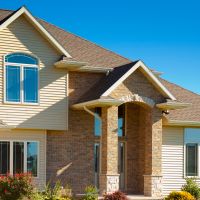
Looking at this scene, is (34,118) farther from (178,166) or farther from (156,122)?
(178,166)

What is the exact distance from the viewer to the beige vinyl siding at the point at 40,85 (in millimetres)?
26328

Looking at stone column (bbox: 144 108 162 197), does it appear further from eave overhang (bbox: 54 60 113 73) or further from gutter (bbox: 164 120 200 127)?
eave overhang (bbox: 54 60 113 73)

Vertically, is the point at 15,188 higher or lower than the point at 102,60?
lower

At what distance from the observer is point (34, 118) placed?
88.0 feet

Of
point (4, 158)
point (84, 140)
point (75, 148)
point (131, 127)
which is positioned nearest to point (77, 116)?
point (84, 140)

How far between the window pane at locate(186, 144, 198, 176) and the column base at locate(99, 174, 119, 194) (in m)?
6.15

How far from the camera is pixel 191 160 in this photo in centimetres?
3139

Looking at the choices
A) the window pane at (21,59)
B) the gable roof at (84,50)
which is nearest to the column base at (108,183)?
the gable roof at (84,50)

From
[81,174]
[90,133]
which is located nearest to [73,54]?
[90,133]

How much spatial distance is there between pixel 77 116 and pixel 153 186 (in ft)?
16.6

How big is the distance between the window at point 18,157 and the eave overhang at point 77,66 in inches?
154

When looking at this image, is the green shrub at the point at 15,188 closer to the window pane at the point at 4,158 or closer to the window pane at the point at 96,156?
the window pane at the point at 4,158

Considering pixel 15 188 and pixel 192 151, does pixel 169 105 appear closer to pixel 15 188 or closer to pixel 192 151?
pixel 192 151

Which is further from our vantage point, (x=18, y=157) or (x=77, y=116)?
(x=77, y=116)
